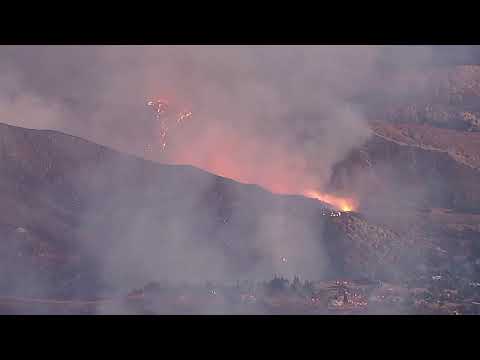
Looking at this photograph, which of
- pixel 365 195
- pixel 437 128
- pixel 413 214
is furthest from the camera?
pixel 437 128

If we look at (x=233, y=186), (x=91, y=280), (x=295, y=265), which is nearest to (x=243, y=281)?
(x=295, y=265)

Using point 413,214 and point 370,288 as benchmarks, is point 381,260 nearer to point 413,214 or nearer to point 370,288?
point 370,288

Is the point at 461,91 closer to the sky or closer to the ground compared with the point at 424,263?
closer to the sky

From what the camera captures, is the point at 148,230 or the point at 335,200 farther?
the point at 335,200

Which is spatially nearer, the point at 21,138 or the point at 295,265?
the point at 295,265

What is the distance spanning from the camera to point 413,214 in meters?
36.9

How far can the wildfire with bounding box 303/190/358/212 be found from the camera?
38281 millimetres

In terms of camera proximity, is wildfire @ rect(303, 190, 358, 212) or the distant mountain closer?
the distant mountain

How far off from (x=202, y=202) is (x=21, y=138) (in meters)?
11.0

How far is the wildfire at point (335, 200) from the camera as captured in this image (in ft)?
126

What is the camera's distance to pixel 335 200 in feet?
129

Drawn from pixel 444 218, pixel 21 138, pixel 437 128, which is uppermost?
pixel 437 128

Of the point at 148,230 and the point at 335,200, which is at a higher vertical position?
the point at 335,200

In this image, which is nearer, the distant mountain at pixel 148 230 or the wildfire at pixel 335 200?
the distant mountain at pixel 148 230
